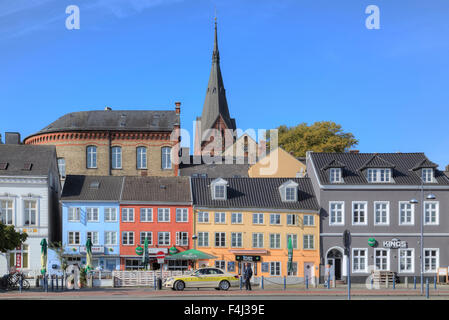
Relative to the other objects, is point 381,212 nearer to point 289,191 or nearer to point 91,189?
point 289,191

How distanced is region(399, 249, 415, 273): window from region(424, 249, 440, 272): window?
42.2 inches

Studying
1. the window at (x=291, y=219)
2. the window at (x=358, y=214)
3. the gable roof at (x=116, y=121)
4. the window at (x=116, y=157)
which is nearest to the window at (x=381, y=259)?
the window at (x=358, y=214)

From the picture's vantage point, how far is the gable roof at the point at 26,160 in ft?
190

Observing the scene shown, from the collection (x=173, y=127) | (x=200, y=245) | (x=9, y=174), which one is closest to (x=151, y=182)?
(x=200, y=245)

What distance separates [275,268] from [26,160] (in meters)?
24.2

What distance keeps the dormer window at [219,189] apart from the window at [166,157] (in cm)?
2051

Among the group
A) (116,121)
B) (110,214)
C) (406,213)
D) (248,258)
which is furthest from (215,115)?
(406,213)

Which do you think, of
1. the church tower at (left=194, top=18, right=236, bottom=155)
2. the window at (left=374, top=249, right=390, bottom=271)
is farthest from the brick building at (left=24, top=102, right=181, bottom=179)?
the church tower at (left=194, top=18, right=236, bottom=155)

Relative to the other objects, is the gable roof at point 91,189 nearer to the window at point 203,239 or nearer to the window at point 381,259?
the window at point 203,239

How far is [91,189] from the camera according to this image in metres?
59.5
